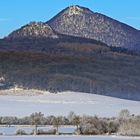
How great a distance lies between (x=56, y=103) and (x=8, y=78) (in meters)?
11.8

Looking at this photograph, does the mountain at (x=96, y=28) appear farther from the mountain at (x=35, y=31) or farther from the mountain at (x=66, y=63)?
the mountain at (x=35, y=31)

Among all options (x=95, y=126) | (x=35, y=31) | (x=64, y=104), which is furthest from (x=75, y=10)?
(x=95, y=126)

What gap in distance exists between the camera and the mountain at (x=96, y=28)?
338ft

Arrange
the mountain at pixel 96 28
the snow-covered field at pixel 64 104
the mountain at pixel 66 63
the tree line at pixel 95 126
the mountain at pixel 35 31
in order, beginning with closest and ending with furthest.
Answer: the tree line at pixel 95 126
the snow-covered field at pixel 64 104
the mountain at pixel 66 63
the mountain at pixel 35 31
the mountain at pixel 96 28

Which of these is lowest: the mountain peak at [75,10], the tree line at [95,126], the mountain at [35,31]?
the tree line at [95,126]

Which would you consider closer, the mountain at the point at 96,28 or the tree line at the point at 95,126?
the tree line at the point at 95,126

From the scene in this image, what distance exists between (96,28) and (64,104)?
145 ft

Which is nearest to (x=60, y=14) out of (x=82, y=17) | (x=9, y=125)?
(x=82, y=17)

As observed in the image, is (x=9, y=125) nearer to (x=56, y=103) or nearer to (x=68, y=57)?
(x=56, y=103)

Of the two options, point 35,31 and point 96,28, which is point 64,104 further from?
point 96,28

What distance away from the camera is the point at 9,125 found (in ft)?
125

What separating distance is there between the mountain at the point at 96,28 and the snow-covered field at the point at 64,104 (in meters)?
35.6

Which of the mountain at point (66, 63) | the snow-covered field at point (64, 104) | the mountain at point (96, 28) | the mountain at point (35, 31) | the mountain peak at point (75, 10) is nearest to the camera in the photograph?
the snow-covered field at point (64, 104)

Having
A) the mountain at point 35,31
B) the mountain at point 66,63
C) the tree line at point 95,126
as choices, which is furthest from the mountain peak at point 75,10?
the tree line at point 95,126
